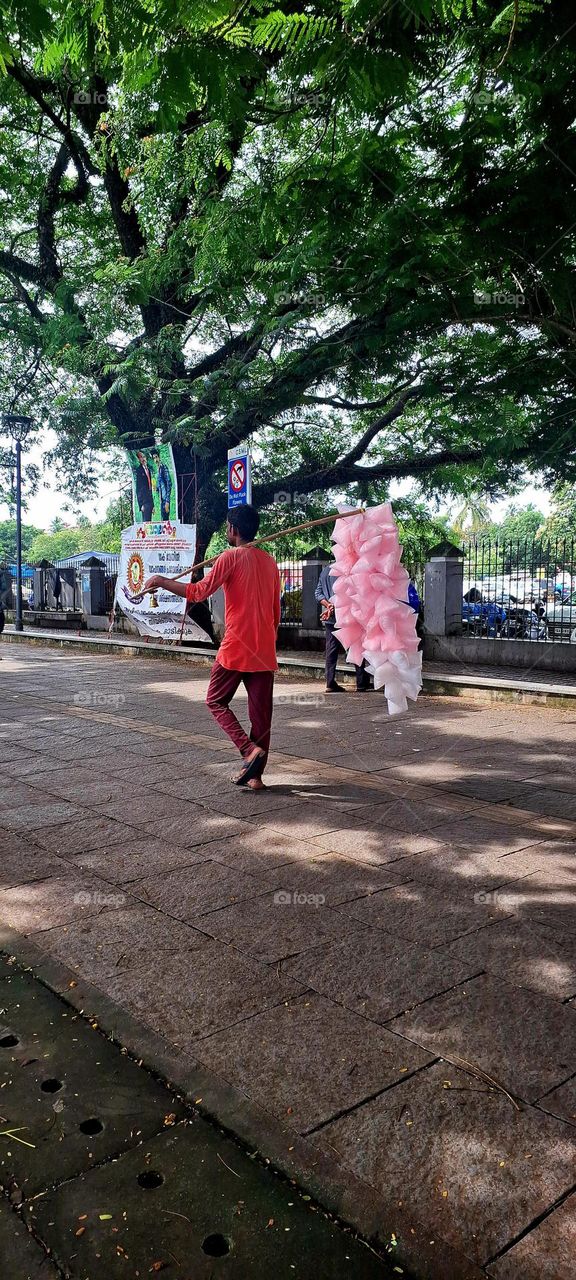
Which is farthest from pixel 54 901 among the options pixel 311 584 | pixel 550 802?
pixel 311 584

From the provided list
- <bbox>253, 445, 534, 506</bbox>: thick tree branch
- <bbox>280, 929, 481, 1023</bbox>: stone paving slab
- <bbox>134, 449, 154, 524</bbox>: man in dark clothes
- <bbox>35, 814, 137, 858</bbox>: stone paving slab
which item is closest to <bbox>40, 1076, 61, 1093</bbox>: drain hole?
<bbox>280, 929, 481, 1023</bbox>: stone paving slab

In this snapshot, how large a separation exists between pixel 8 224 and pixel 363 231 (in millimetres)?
16886

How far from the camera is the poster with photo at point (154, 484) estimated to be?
16.8 m

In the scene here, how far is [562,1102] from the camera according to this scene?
2.46m

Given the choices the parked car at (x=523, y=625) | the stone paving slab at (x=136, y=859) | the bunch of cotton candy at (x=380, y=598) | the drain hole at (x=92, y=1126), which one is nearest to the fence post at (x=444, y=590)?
the parked car at (x=523, y=625)

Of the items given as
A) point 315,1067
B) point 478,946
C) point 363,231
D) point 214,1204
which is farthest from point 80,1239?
point 363,231

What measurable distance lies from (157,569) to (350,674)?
593 cm

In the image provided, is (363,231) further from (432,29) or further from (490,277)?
(432,29)

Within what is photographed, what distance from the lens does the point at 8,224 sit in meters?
22.0

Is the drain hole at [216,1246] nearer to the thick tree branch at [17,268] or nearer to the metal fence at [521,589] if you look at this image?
the metal fence at [521,589]

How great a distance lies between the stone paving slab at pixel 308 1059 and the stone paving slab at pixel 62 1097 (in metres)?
0.26

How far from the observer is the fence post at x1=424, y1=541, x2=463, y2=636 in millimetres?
15344

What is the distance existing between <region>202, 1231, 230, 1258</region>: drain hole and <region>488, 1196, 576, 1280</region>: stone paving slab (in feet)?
1.97

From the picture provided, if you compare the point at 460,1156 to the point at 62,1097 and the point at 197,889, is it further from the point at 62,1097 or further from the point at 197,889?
the point at 197,889
